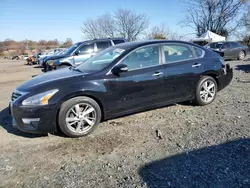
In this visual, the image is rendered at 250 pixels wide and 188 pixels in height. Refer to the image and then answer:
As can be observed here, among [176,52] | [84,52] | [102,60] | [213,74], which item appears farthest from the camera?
[84,52]

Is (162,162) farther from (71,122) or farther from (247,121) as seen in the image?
(247,121)

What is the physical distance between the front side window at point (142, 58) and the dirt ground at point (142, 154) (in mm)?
1086

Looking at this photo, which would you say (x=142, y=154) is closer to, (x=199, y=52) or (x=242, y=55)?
(x=199, y=52)

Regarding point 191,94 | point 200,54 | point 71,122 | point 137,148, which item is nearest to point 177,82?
point 191,94

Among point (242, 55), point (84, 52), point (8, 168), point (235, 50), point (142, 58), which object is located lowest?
point (8, 168)

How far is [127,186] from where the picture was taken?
2.57m

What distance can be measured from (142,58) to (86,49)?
6763mm

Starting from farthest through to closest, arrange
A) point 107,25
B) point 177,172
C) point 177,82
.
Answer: point 107,25 < point 177,82 < point 177,172

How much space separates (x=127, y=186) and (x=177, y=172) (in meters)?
0.65

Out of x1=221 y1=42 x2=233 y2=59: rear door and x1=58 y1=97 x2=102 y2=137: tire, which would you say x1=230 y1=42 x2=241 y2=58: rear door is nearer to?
x1=221 y1=42 x2=233 y2=59: rear door

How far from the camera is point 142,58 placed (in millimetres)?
4496

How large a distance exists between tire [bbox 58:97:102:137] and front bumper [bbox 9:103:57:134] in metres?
0.14

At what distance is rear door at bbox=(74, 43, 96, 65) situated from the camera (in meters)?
10.5

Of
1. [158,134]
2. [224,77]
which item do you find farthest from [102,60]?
[224,77]
